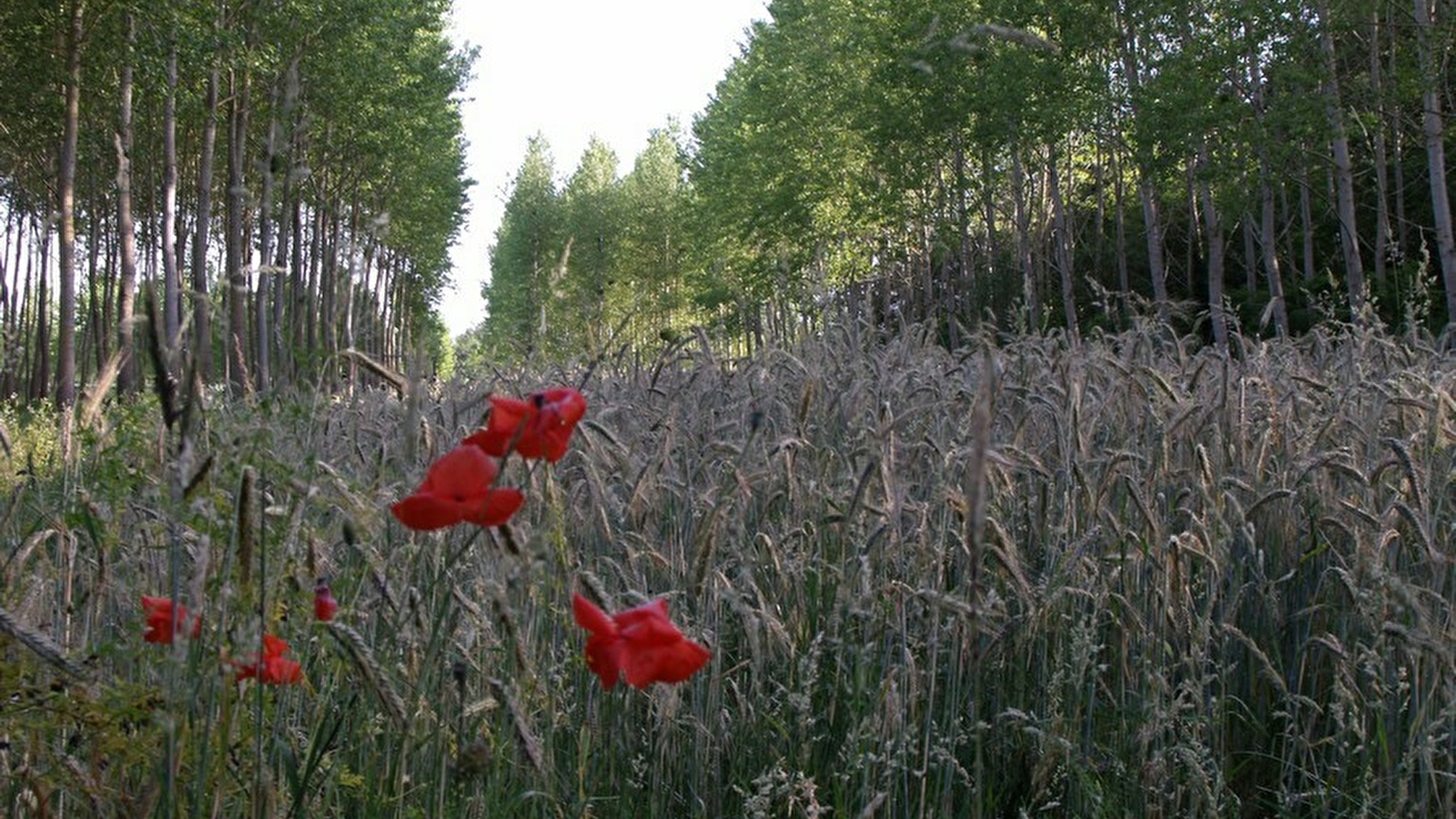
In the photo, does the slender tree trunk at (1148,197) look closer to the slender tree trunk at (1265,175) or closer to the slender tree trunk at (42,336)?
the slender tree trunk at (1265,175)

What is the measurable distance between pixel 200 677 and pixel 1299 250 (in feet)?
101

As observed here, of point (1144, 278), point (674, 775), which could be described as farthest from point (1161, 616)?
point (1144, 278)

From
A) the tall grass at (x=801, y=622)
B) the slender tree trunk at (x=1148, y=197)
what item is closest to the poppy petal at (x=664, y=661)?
the tall grass at (x=801, y=622)

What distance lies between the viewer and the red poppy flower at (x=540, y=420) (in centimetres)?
132

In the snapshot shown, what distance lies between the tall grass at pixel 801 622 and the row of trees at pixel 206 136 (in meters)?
4.77

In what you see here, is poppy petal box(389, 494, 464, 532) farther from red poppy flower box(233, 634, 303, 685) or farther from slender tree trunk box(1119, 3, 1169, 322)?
slender tree trunk box(1119, 3, 1169, 322)

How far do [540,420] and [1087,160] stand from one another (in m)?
31.9

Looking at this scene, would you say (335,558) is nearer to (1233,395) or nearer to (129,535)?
(129,535)

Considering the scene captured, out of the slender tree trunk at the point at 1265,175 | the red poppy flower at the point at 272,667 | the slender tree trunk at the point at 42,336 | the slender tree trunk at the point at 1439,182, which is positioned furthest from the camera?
the slender tree trunk at the point at 42,336

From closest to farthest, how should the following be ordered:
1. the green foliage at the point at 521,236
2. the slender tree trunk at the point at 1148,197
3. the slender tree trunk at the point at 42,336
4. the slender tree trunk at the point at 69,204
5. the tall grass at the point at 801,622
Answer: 1. the tall grass at the point at 801,622
2. the slender tree trunk at the point at 69,204
3. the slender tree trunk at the point at 1148,197
4. the slender tree trunk at the point at 42,336
5. the green foliage at the point at 521,236

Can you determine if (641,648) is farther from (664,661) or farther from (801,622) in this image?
(801,622)

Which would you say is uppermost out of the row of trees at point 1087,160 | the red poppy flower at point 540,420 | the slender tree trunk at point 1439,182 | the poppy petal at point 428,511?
the row of trees at point 1087,160

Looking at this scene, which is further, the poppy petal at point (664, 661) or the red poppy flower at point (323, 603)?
the red poppy flower at point (323, 603)

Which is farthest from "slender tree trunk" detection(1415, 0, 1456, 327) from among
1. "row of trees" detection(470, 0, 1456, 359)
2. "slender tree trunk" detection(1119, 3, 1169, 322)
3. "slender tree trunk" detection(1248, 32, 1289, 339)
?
"slender tree trunk" detection(1119, 3, 1169, 322)
